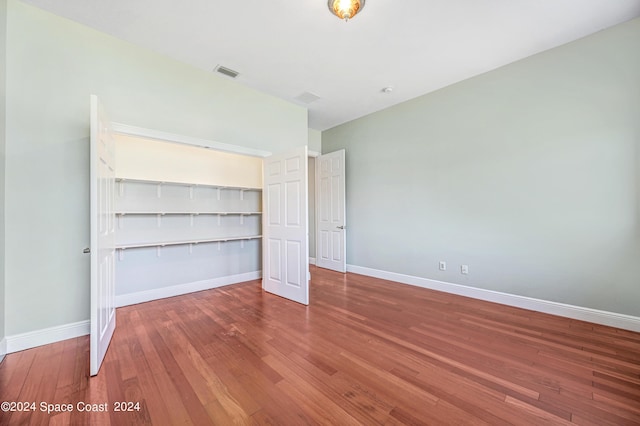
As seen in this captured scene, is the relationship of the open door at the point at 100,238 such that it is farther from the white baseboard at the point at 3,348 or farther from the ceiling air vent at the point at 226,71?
the ceiling air vent at the point at 226,71

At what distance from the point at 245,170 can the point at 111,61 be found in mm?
2148

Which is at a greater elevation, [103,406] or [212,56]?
[212,56]

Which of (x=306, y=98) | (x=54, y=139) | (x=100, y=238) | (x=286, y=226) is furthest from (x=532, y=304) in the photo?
(x=54, y=139)

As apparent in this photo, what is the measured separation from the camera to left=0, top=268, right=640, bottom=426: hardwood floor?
152 centimetres

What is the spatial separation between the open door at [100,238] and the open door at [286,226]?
1899mm

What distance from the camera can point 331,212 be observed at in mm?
5438

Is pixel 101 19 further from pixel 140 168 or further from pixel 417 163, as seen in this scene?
pixel 417 163

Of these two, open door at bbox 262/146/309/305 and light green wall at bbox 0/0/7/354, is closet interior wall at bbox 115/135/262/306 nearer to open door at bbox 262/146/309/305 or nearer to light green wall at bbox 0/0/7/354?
open door at bbox 262/146/309/305

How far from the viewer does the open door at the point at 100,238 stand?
186 centimetres

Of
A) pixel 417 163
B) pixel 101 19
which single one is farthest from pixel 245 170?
pixel 417 163

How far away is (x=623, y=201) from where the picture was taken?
8.64ft

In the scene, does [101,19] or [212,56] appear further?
[212,56]

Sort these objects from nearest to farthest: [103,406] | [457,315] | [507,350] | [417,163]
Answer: [103,406] < [507,350] < [457,315] < [417,163]

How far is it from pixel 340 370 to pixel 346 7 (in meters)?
3.03
